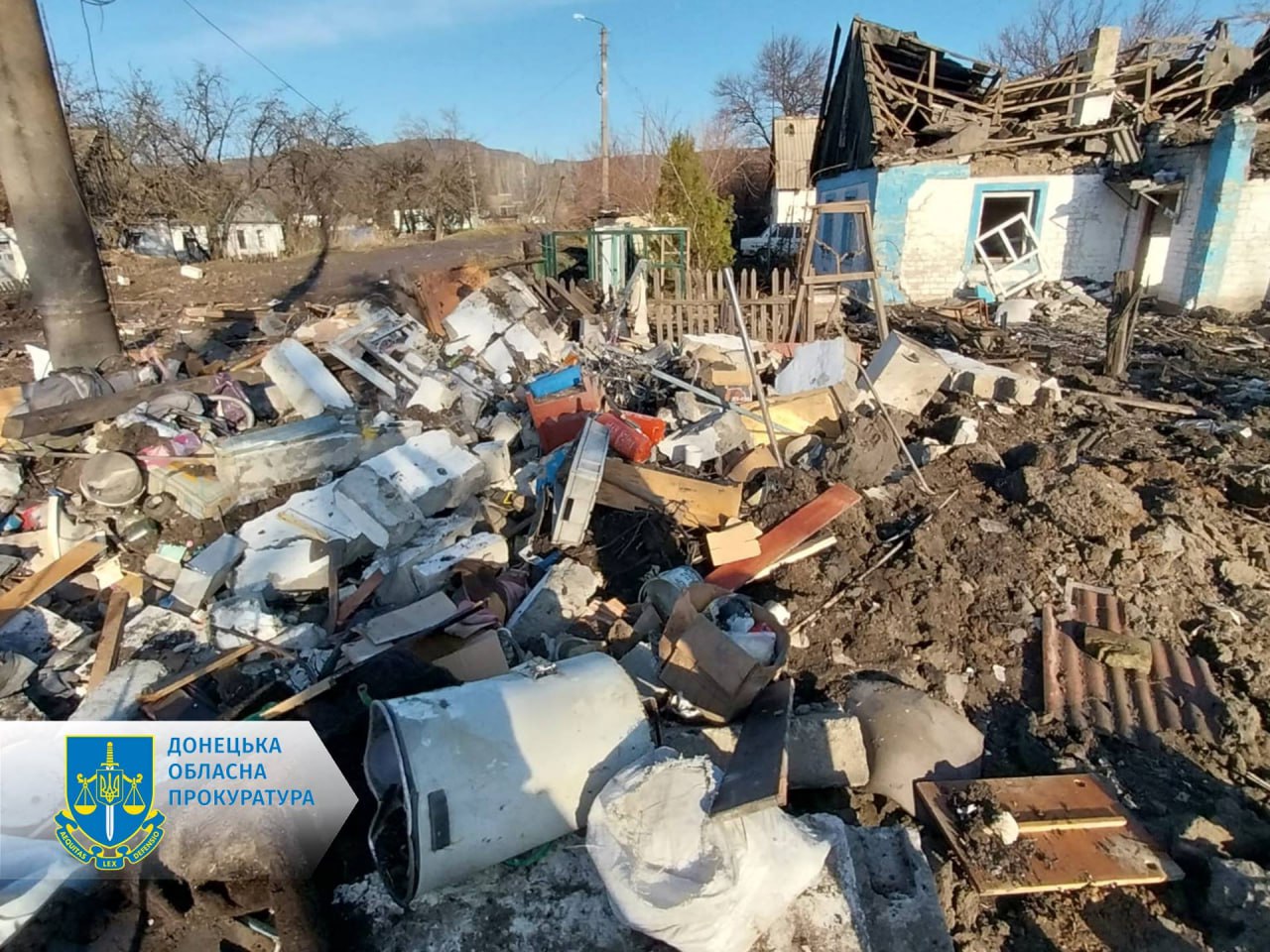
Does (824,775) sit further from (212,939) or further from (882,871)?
(212,939)

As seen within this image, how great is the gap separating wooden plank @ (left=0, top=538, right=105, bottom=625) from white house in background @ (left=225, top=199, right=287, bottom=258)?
19405 millimetres

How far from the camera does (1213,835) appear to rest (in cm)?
255

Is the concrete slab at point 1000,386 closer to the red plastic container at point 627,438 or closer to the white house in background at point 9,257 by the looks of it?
the red plastic container at point 627,438

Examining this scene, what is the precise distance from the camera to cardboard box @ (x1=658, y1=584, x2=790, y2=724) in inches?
110

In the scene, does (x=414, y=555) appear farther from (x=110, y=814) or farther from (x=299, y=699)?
(x=110, y=814)

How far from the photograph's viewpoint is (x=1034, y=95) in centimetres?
1330

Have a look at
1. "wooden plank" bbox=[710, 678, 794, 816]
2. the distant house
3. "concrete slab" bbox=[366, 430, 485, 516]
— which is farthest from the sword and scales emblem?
the distant house

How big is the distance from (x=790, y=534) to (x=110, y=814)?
3256 mm

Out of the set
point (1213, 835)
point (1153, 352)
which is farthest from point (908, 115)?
point (1213, 835)

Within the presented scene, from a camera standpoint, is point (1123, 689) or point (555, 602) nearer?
point (1123, 689)

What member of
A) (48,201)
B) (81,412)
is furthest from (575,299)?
(81,412)

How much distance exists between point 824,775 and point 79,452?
5580 millimetres

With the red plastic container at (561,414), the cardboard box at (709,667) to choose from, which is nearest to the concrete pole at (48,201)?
the red plastic container at (561,414)

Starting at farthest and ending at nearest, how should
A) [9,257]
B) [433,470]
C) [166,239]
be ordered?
[166,239] < [9,257] < [433,470]
